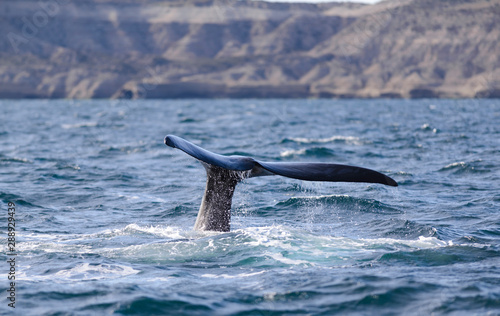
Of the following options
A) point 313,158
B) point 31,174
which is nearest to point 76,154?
point 31,174

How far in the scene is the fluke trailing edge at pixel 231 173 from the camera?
366 inches

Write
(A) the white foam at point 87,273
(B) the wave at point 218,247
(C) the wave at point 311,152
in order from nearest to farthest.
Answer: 1. (A) the white foam at point 87,273
2. (B) the wave at point 218,247
3. (C) the wave at point 311,152

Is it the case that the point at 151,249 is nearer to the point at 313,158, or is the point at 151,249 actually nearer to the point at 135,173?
the point at 135,173

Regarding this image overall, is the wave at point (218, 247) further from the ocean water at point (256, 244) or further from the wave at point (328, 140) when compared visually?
the wave at point (328, 140)

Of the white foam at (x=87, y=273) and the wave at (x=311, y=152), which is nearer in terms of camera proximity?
the white foam at (x=87, y=273)

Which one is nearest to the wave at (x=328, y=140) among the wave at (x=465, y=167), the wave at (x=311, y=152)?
the wave at (x=311, y=152)

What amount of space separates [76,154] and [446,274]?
20264 mm

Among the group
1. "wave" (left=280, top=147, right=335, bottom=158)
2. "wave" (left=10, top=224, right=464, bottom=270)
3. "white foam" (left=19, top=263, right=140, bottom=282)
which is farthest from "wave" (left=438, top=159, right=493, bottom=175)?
"white foam" (left=19, top=263, right=140, bottom=282)

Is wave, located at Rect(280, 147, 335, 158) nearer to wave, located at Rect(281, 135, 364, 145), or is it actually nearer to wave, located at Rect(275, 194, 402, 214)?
wave, located at Rect(281, 135, 364, 145)

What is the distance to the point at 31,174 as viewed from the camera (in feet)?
68.4

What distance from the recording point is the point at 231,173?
34.3ft

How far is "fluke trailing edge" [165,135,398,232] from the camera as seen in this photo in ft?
30.5

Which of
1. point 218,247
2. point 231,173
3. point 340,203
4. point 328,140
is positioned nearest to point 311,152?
point 328,140

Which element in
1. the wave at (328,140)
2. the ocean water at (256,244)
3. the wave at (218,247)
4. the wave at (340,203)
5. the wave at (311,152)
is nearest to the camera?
the ocean water at (256,244)
